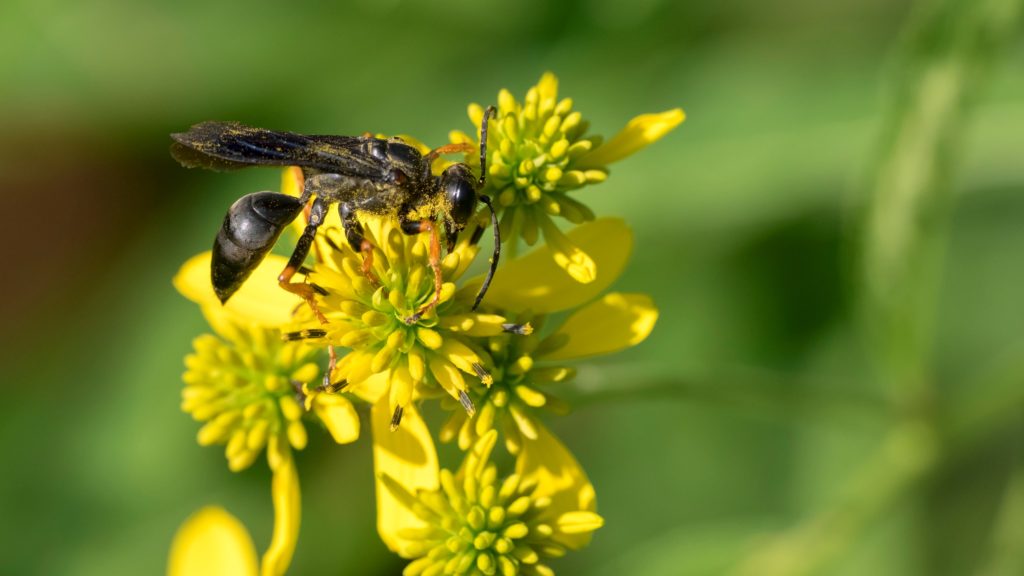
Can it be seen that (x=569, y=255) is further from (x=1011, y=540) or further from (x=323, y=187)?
(x=1011, y=540)

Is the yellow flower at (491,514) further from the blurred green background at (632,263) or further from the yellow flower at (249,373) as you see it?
the blurred green background at (632,263)

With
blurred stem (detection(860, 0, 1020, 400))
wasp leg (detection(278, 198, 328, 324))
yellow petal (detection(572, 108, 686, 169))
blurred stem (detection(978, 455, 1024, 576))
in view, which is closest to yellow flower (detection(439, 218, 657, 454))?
yellow petal (detection(572, 108, 686, 169))

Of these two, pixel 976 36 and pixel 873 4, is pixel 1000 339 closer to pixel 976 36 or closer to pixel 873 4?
pixel 873 4

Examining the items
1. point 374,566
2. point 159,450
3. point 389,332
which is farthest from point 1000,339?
point 159,450

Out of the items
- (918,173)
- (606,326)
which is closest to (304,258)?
(606,326)

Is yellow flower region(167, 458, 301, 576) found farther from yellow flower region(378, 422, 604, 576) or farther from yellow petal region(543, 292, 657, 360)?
yellow petal region(543, 292, 657, 360)
